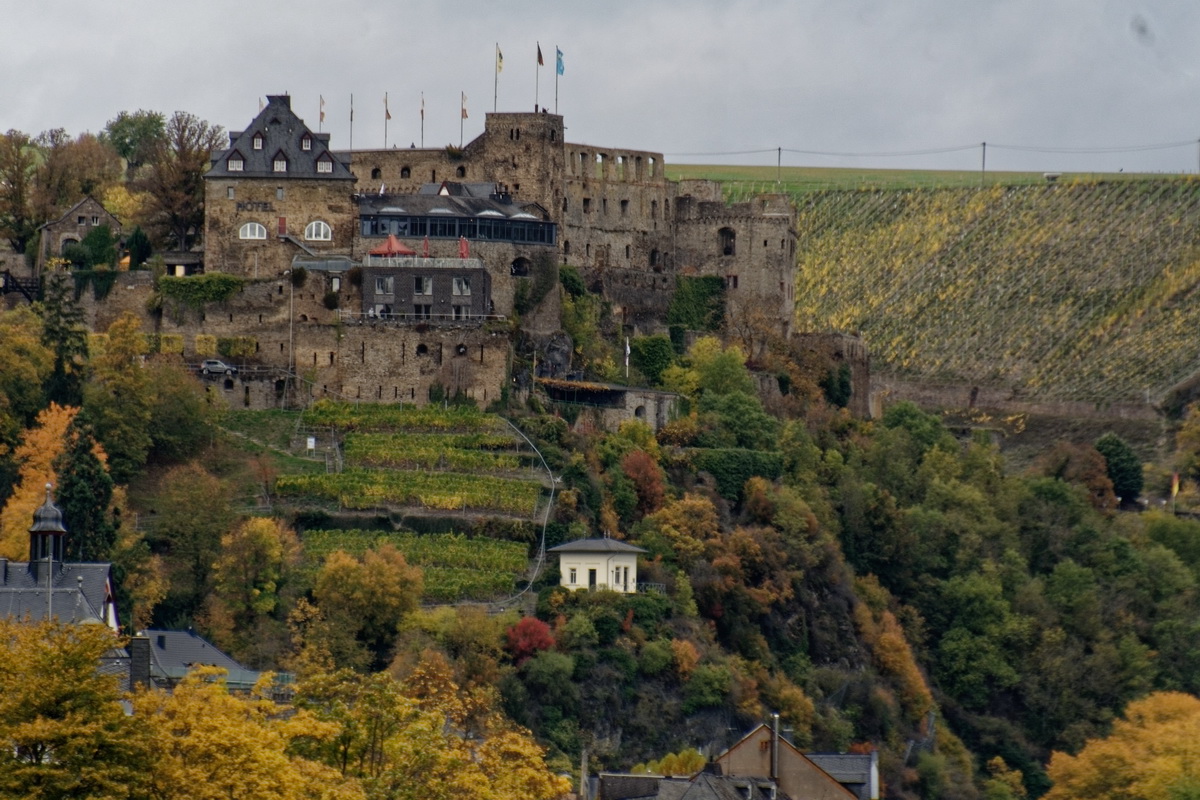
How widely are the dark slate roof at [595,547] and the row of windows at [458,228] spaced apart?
16.9m

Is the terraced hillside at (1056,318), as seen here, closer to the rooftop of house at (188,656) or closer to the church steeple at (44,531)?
the rooftop of house at (188,656)

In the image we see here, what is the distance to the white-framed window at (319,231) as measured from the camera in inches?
4973

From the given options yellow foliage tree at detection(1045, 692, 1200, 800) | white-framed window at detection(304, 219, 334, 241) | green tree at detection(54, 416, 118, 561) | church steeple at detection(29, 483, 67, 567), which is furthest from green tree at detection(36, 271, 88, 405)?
yellow foliage tree at detection(1045, 692, 1200, 800)

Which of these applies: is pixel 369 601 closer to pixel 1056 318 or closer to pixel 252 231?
pixel 252 231

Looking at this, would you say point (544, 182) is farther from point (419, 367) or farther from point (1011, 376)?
point (1011, 376)

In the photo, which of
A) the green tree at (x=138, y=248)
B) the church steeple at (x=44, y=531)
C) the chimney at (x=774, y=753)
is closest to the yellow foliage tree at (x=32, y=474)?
the church steeple at (x=44, y=531)

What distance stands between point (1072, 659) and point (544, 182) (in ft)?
93.6

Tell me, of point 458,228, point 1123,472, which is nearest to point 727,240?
point 458,228

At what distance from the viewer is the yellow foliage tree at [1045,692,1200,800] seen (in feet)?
339

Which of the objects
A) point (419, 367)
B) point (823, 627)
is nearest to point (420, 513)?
point (419, 367)

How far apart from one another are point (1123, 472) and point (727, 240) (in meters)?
26.6

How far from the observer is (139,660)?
79688 millimetres

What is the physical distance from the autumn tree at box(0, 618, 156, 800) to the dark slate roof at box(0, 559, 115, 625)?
1662cm

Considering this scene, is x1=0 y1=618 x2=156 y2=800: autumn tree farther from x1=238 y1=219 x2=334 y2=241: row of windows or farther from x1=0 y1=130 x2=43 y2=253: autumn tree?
x1=0 y1=130 x2=43 y2=253: autumn tree
